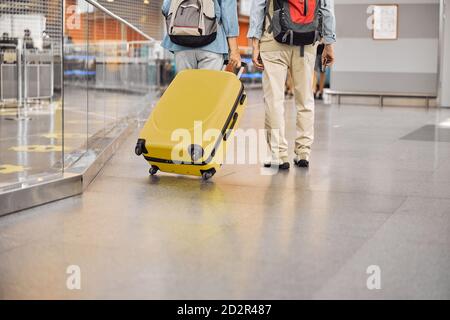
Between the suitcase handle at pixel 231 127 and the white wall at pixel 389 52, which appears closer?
the suitcase handle at pixel 231 127

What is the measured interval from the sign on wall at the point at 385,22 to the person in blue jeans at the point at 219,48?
1003 cm

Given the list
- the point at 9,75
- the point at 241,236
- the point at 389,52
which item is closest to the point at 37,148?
the point at 241,236

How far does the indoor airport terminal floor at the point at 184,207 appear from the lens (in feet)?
8.57

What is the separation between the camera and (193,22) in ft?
16.3

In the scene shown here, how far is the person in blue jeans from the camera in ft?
16.7

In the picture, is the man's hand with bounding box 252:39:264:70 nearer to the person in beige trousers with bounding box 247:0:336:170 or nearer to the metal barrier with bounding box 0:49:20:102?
the person in beige trousers with bounding box 247:0:336:170

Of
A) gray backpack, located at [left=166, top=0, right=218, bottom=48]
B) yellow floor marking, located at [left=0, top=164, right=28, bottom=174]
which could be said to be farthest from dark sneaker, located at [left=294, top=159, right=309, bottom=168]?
yellow floor marking, located at [left=0, top=164, right=28, bottom=174]

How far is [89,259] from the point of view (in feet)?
9.47

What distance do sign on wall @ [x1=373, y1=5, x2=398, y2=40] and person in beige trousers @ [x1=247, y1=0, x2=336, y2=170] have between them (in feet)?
31.2

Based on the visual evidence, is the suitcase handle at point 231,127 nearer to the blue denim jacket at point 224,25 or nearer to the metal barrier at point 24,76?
the blue denim jacket at point 224,25

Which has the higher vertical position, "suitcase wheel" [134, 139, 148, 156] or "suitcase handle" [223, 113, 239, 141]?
"suitcase handle" [223, 113, 239, 141]

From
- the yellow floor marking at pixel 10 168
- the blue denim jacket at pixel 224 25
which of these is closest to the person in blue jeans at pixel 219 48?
the blue denim jacket at pixel 224 25

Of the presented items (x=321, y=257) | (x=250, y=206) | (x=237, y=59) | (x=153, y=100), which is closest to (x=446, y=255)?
(x=321, y=257)

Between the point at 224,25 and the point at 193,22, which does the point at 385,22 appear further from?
the point at 193,22
